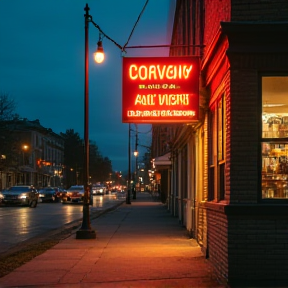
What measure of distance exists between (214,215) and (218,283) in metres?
1.35

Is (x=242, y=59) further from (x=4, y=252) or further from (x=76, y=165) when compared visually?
(x=76, y=165)

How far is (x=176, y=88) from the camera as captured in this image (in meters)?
11.1

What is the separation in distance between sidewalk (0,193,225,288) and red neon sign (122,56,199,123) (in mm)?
2927

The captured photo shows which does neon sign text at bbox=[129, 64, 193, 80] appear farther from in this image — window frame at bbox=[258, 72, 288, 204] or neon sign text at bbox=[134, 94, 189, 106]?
window frame at bbox=[258, 72, 288, 204]

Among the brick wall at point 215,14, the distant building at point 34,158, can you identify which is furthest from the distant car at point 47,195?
the brick wall at point 215,14

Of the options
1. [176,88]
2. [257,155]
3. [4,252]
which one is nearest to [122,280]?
[257,155]

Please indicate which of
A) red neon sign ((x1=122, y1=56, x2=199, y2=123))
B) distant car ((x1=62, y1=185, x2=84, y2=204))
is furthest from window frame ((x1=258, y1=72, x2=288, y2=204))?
distant car ((x1=62, y1=185, x2=84, y2=204))

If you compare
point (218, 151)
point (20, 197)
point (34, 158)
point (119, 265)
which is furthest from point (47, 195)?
point (218, 151)

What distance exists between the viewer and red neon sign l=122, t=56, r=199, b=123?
1109 cm

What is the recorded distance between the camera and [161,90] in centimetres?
1113

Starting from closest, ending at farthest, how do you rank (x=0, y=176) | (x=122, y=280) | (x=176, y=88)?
(x=122, y=280)
(x=176, y=88)
(x=0, y=176)

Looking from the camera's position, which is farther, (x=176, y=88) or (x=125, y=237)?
(x=125, y=237)

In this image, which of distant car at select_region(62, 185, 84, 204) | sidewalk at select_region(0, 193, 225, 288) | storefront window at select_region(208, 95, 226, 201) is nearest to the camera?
sidewalk at select_region(0, 193, 225, 288)

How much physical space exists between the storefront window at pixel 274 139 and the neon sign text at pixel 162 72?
7.69ft
